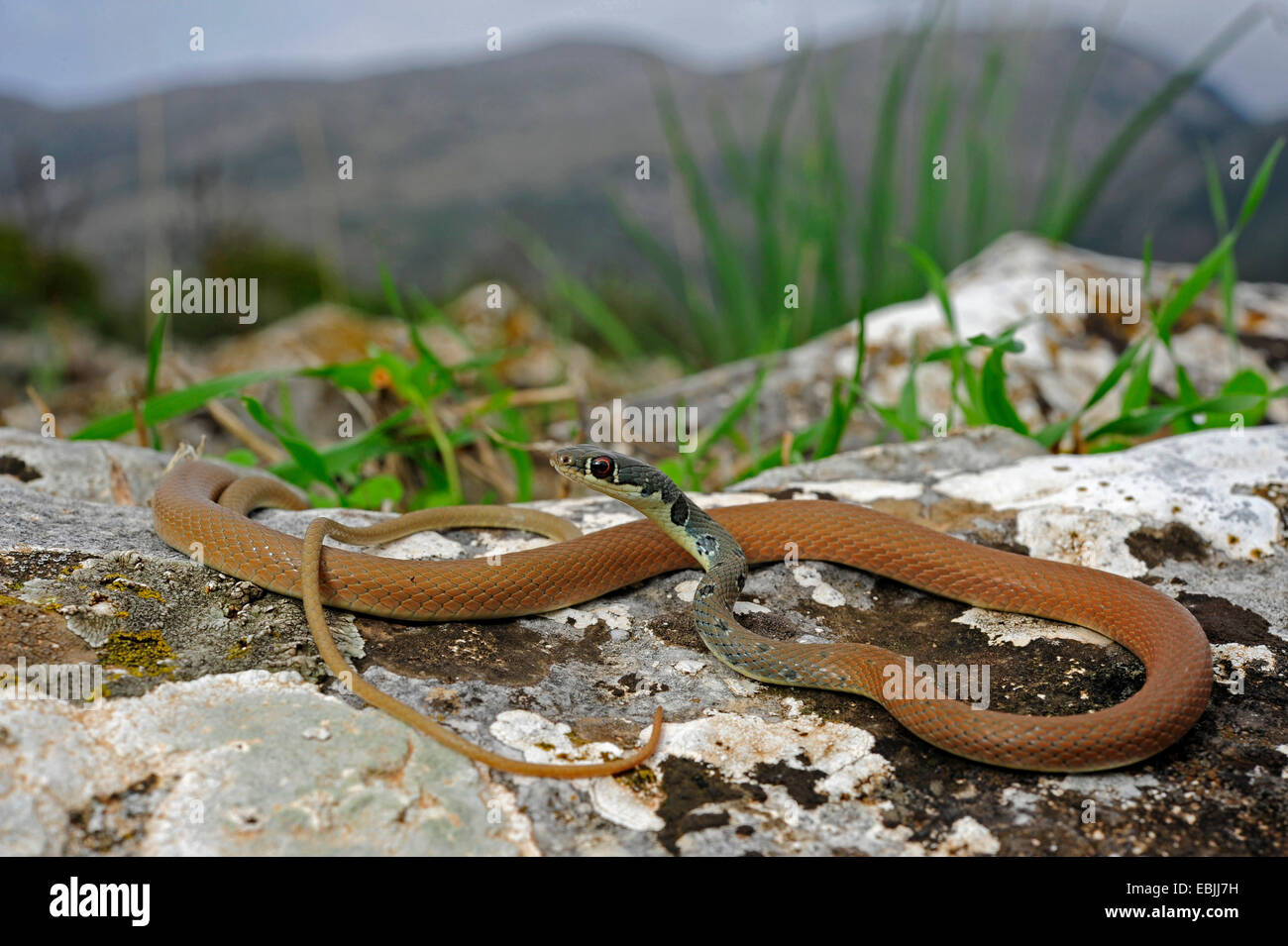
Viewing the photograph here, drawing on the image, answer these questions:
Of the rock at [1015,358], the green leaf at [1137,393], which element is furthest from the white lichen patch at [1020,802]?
the rock at [1015,358]

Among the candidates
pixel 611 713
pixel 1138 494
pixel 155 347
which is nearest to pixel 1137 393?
pixel 1138 494

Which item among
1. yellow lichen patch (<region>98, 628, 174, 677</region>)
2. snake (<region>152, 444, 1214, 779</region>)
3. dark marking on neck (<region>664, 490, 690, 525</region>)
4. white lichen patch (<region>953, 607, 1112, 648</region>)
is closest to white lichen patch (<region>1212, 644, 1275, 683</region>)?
snake (<region>152, 444, 1214, 779</region>)

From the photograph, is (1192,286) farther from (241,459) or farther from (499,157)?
(499,157)

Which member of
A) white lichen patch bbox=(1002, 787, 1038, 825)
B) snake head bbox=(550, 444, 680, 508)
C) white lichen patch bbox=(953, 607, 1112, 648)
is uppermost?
snake head bbox=(550, 444, 680, 508)

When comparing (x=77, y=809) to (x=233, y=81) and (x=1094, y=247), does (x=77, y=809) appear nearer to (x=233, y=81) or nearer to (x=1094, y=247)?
(x=1094, y=247)

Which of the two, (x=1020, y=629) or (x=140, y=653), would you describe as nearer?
(x=140, y=653)

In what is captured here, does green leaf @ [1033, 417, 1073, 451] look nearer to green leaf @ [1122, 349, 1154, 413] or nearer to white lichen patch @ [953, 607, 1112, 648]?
green leaf @ [1122, 349, 1154, 413]
